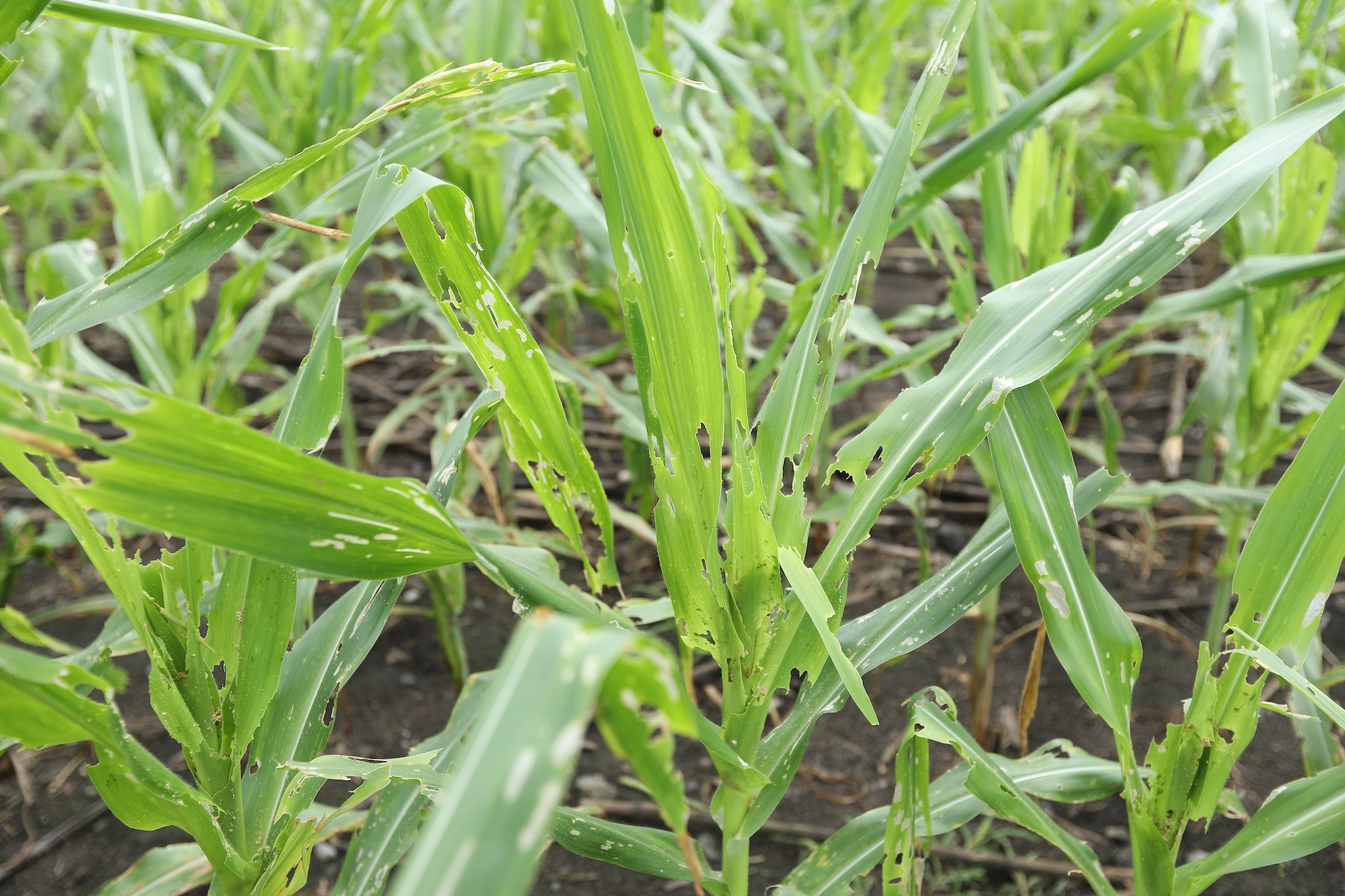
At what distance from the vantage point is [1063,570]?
64 cm

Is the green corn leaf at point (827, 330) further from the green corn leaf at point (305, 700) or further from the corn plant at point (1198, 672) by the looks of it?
the green corn leaf at point (305, 700)

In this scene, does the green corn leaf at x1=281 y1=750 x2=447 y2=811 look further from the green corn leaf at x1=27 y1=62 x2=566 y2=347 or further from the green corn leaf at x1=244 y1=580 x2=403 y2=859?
the green corn leaf at x1=27 y1=62 x2=566 y2=347

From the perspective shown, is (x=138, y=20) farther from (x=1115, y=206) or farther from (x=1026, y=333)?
(x=1115, y=206)

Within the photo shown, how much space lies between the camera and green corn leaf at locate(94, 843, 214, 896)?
711 mm

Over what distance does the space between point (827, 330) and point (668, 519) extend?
0.59 ft

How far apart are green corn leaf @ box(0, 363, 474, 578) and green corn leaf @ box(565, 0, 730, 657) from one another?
137 millimetres

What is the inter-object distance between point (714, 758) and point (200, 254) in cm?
49

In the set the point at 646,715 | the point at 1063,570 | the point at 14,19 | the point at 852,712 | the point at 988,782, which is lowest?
the point at 852,712

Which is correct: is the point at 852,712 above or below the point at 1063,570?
below

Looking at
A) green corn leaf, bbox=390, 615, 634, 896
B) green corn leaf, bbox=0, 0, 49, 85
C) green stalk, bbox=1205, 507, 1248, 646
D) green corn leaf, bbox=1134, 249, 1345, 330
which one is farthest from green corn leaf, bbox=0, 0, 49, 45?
green stalk, bbox=1205, 507, 1248, 646

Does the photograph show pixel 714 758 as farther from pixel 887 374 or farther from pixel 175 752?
pixel 175 752

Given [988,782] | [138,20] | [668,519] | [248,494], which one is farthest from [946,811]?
[138,20]

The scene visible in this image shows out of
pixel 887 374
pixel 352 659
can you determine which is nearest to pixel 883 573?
pixel 887 374

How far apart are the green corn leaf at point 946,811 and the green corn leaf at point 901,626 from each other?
80 millimetres
